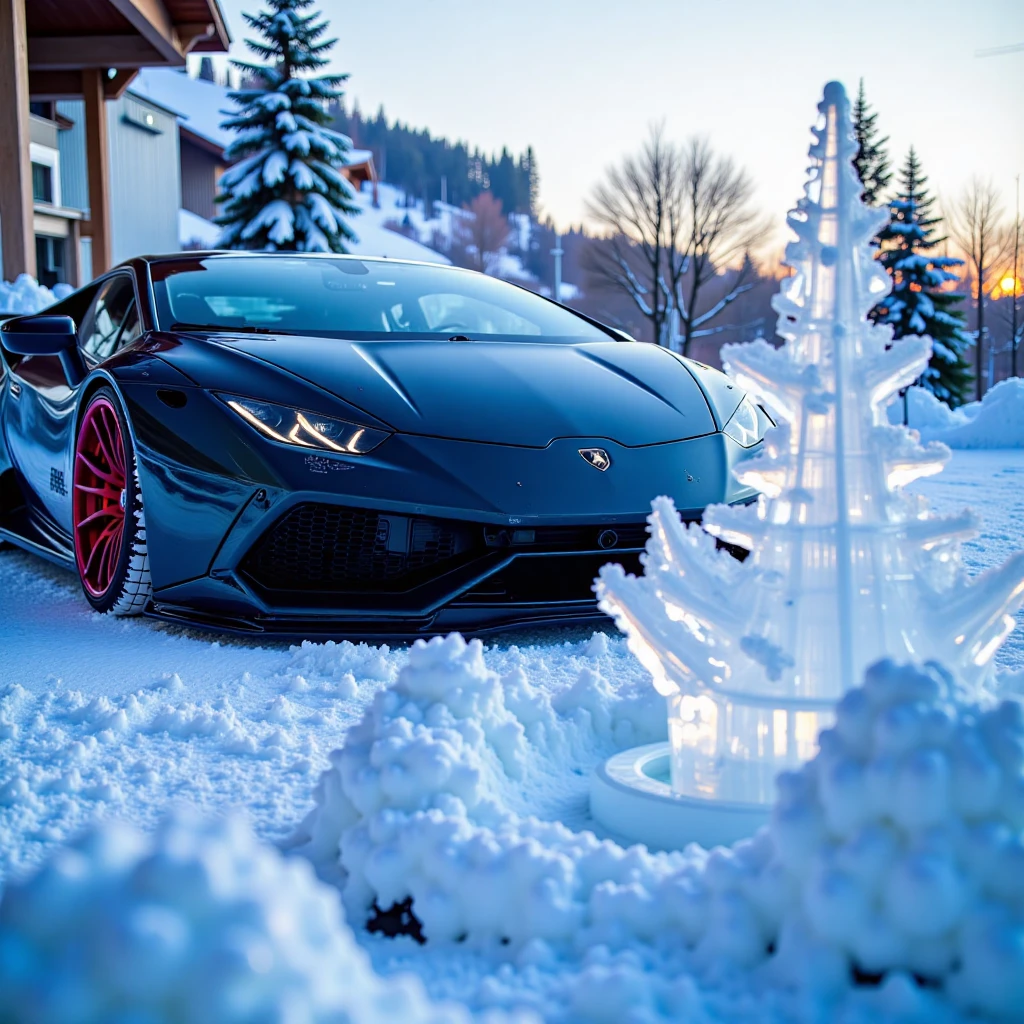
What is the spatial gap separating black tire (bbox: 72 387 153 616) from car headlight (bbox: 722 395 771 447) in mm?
1610

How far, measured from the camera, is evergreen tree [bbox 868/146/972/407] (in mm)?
27719

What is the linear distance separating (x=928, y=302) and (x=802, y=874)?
95.5 feet

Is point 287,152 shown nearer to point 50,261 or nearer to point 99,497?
point 50,261

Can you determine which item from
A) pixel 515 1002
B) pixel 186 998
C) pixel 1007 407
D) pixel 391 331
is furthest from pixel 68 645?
pixel 1007 407

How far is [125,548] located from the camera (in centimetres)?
303

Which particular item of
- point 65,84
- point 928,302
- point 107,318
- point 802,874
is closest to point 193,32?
point 65,84

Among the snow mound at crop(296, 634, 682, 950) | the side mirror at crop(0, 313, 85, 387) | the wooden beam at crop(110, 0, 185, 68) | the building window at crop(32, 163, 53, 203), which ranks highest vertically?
the building window at crop(32, 163, 53, 203)

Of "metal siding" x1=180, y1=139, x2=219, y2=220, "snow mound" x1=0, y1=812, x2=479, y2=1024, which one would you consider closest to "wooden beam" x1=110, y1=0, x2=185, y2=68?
"snow mound" x1=0, y1=812, x2=479, y2=1024

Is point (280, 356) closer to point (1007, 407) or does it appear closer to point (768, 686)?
point (768, 686)

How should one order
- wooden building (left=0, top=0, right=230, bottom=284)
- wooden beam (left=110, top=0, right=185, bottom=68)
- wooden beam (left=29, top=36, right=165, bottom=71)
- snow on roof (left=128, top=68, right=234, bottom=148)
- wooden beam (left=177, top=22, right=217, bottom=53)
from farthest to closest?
snow on roof (left=128, top=68, right=234, bottom=148)
wooden beam (left=177, top=22, right=217, bottom=53)
wooden beam (left=29, top=36, right=165, bottom=71)
wooden beam (left=110, top=0, right=185, bottom=68)
wooden building (left=0, top=0, right=230, bottom=284)

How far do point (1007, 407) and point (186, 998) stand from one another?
1188 centimetres

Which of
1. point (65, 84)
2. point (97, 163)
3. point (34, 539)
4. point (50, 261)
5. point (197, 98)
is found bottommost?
point (34, 539)

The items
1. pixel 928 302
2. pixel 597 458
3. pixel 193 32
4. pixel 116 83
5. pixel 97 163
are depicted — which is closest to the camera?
pixel 597 458

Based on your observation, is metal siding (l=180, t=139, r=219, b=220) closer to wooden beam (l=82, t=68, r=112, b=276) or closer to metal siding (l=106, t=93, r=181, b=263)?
metal siding (l=106, t=93, r=181, b=263)
